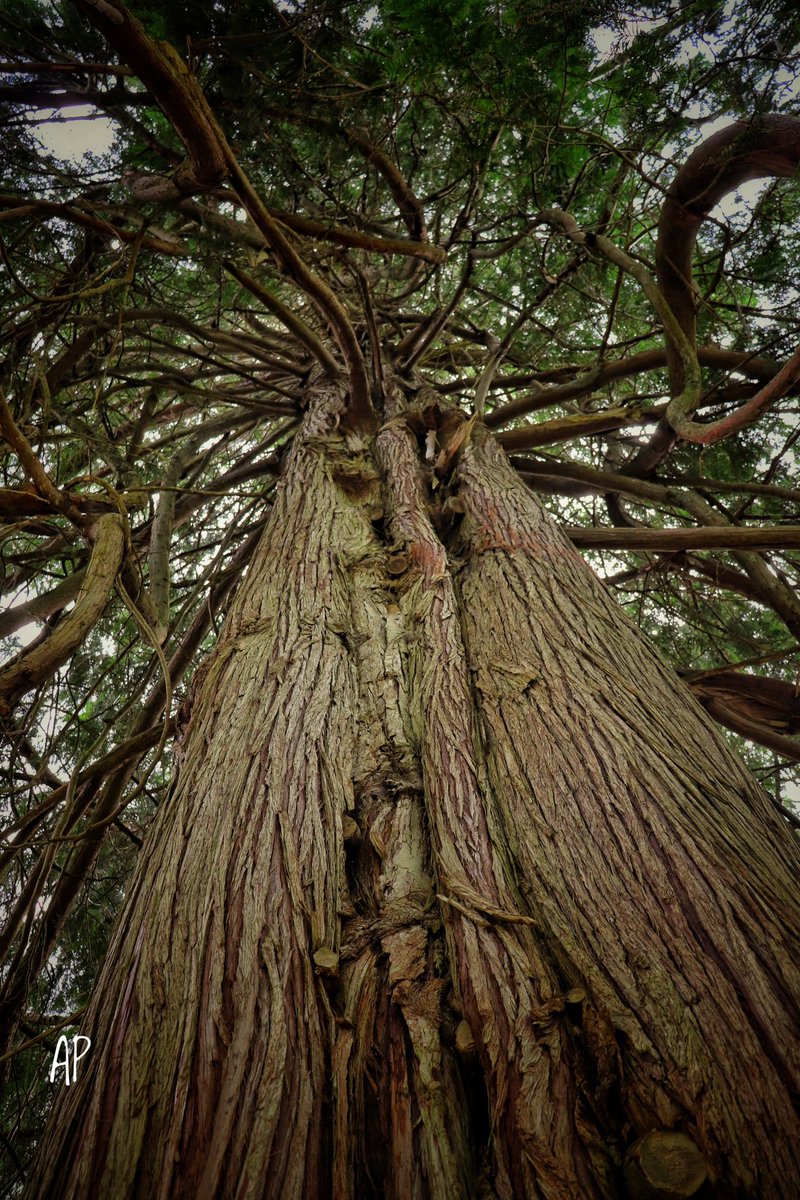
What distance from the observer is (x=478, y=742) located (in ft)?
5.26

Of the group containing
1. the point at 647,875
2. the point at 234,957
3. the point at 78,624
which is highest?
the point at 78,624

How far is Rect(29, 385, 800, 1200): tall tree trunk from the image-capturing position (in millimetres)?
894

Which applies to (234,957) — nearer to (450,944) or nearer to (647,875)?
(450,944)

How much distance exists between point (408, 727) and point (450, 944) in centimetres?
66

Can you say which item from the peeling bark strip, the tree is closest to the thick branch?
the tree

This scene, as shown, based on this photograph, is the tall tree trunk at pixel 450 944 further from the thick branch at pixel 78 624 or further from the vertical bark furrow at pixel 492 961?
the thick branch at pixel 78 624

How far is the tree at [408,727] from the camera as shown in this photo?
0.94 metres

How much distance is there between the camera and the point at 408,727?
174cm

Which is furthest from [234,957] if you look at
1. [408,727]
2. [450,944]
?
[408,727]

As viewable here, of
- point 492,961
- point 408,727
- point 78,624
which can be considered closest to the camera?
point 492,961

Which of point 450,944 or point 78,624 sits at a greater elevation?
point 78,624

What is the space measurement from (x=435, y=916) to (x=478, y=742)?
18.3 inches

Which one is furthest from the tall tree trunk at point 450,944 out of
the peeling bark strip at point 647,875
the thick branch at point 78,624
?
the thick branch at point 78,624

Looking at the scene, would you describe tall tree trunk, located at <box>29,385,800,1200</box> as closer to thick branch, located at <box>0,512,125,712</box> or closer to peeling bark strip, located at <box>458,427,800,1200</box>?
peeling bark strip, located at <box>458,427,800,1200</box>
